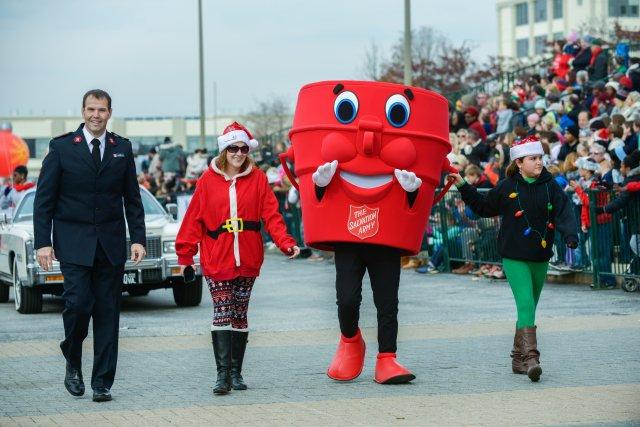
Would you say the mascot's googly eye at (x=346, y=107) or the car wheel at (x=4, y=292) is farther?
the car wheel at (x=4, y=292)

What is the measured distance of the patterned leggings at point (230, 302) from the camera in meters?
9.05

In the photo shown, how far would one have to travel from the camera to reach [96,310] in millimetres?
8828

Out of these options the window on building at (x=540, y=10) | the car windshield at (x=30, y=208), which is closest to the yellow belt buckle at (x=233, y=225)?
the car windshield at (x=30, y=208)

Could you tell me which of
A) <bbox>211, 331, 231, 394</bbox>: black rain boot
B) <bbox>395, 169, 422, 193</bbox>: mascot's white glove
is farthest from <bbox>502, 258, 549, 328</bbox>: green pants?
<bbox>211, 331, 231, 394</bbox>: black rain boot

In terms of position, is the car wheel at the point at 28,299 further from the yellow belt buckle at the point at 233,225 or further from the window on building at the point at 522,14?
the window on building at the point at 522,14

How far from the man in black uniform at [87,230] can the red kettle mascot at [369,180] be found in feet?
4.40

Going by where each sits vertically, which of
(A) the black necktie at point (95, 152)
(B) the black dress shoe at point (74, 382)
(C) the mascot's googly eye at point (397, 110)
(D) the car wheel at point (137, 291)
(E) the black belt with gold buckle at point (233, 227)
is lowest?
(B) the black dress shoe at point (74, 382)

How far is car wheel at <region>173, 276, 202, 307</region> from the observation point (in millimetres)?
16500

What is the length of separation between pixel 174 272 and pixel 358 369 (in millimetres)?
6789

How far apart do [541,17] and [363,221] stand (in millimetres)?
99728

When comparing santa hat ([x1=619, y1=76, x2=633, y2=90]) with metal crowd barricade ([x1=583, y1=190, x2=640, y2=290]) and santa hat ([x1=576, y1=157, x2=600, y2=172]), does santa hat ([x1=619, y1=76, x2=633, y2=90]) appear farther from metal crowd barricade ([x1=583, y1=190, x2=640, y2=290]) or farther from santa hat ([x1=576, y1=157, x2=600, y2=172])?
metal crowd barricade ([x1=583, y1=190, x2=640, y2=290])

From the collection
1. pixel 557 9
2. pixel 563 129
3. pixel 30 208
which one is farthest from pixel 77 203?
pixel 557 9

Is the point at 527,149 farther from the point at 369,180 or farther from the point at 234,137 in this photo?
the point at 234,137

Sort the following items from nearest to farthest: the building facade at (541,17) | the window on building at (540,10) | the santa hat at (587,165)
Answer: the santa hat at (587,165)
the building facade at (541,17)
the window on building at (540,10)
